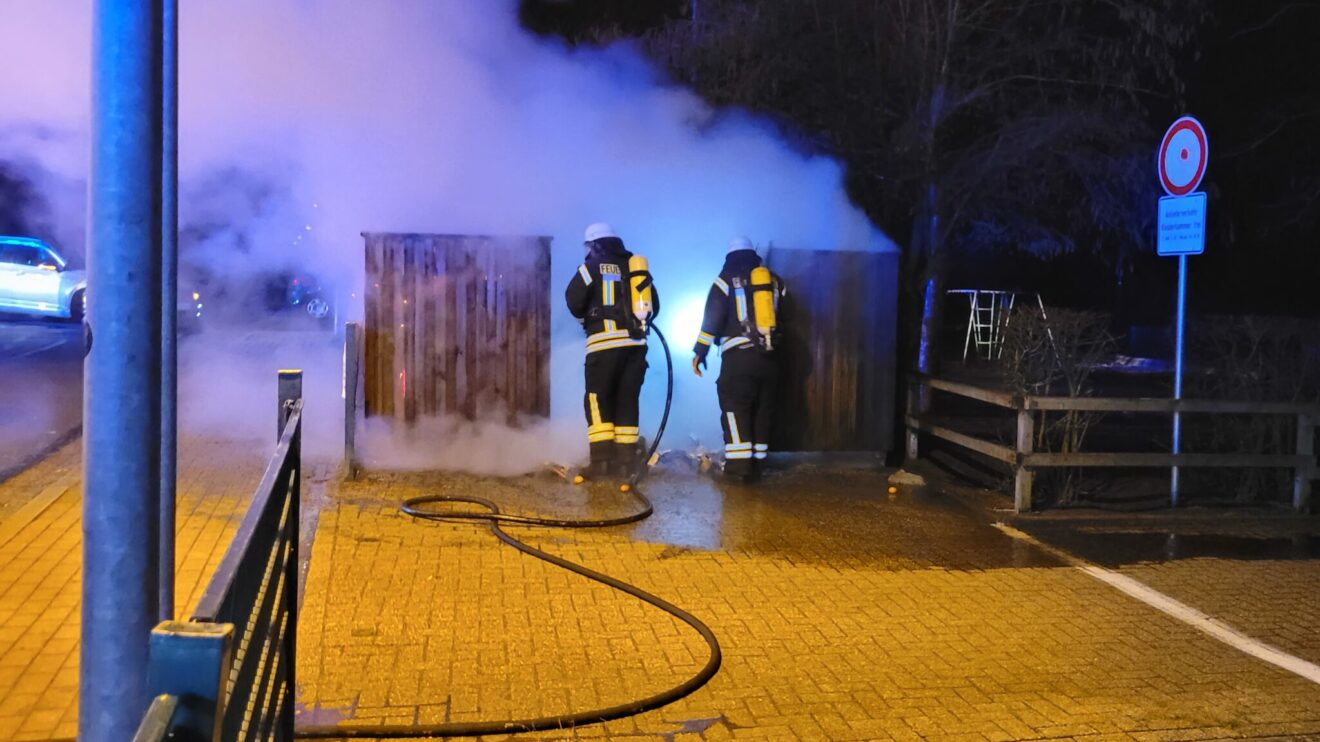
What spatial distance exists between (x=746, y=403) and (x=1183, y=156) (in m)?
3.43

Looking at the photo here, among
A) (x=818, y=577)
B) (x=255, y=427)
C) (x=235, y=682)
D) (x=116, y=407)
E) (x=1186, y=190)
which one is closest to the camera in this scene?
(x=235, y=682)

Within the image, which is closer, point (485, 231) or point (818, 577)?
point (818, 577)

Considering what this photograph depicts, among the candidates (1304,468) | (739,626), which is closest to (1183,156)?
(1304,468)

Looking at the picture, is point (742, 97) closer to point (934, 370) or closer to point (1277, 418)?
point (934, 370)

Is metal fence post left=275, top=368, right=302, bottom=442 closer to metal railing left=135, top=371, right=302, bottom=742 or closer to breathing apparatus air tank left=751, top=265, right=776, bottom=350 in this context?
metal railing left=135, top=371, right=302, bottom=742

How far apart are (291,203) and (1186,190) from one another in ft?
22.4

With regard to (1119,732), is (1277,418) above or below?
above

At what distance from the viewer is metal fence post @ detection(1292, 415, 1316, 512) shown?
7551 mm

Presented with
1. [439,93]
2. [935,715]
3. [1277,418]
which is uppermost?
[439,93]

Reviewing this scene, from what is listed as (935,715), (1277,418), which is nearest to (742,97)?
(1277,418)

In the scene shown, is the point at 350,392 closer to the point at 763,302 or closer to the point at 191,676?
the point at 763,302

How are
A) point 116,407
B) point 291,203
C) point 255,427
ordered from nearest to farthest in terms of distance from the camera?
1. point 116,407
2. point 291,203
3. point 255,427

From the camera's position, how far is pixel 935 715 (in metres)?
4.05

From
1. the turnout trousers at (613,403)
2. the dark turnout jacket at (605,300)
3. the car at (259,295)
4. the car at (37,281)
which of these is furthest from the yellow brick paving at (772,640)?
the car at (37,281)
